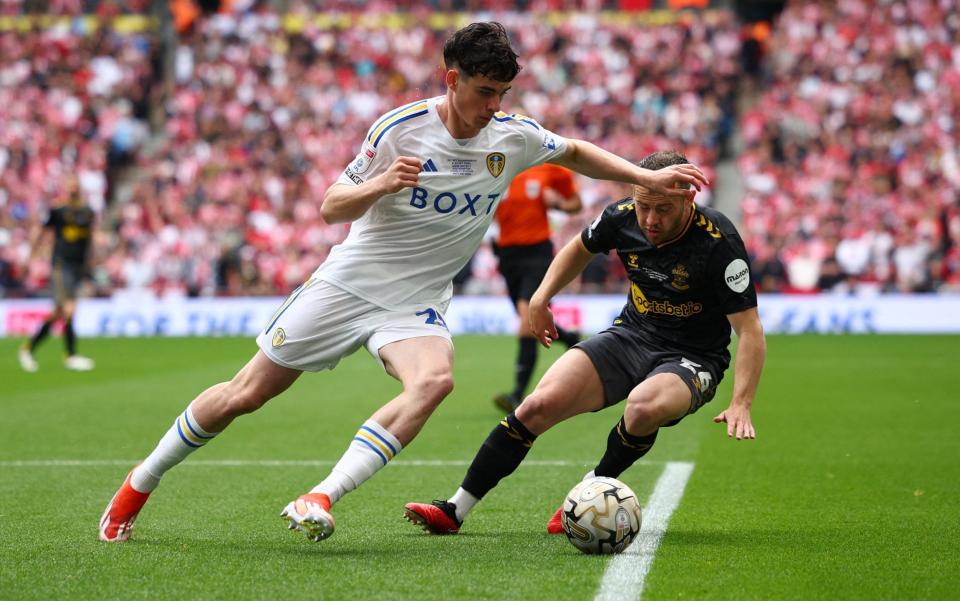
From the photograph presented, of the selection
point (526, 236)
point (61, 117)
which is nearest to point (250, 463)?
point (526, 236)

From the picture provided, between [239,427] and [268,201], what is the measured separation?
16.7m

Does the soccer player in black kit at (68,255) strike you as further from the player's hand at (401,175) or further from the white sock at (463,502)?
the player's hand at (401,175)

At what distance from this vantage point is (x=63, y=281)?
1648cm

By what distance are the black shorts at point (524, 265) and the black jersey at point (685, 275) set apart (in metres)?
4.98

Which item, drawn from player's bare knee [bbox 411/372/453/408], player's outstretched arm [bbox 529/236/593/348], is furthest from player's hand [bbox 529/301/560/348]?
player's bare knee [bbox 411/372/453/408]

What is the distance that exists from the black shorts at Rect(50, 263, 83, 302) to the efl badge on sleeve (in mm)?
11991

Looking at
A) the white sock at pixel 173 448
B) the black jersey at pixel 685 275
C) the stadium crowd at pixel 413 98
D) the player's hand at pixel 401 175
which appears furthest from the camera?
the stadium crowd at pixel 413 98

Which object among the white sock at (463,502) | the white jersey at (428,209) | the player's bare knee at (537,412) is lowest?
the white sock at (463,502)

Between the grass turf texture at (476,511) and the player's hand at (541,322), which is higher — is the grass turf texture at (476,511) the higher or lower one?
the lower one

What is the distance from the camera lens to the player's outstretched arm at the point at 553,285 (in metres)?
6.24

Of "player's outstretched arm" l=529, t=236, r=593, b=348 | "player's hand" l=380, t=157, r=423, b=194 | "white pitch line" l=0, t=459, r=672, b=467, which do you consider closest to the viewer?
"player's hand" l=380, t=157, r=423, b=194

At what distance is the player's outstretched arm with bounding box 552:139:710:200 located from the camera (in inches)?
221

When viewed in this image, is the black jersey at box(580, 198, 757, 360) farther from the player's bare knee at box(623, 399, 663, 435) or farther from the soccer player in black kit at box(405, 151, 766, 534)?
the player's bare knee at box(623, 399, 663, 435)

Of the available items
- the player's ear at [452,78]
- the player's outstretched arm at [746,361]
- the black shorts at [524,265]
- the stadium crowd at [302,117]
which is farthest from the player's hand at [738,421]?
the stadium crowd at [302,117]
